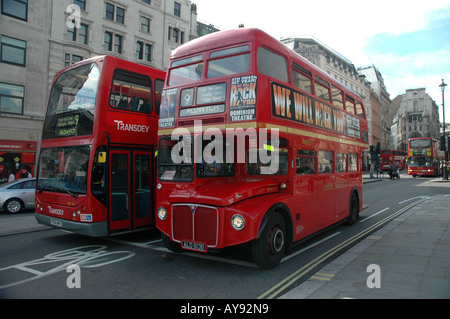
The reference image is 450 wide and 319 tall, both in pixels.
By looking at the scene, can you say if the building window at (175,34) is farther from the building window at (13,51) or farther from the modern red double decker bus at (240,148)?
the modern red double decker bus at (240,148)

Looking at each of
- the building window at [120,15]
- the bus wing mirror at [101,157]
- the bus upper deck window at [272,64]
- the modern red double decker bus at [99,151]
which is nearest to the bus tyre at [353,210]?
the bus upper deck window at [272,64]

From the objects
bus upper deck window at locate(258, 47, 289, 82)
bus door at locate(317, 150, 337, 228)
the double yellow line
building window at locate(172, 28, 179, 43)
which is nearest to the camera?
the double yellow line

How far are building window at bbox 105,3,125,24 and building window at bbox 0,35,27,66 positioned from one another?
8025 millimetres

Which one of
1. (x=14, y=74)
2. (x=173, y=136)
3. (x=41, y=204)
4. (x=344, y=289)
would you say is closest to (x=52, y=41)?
(x=14, y=74)

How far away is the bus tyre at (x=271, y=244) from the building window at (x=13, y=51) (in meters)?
24.1

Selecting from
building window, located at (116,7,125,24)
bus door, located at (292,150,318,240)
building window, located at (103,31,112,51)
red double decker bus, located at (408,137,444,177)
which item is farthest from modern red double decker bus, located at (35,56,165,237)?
red double decker bus, located at (408,137,444,177)

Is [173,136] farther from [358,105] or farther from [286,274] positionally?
[358,105]

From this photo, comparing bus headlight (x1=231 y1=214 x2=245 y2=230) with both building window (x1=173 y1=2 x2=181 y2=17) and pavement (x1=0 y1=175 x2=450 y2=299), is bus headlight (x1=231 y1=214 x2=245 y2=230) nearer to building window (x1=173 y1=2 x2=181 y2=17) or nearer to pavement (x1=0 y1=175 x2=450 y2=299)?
pavement (x1=0 y1=175 x2=450 y2=299)

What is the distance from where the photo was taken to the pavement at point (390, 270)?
4195 millimetres

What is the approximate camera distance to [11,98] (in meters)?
22.0

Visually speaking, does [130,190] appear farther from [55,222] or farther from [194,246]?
[194,246]

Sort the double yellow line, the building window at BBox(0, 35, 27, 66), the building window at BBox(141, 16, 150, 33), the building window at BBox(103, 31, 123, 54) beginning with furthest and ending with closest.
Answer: the building window at BBox(141, 16, 150, 33) < the building window at BBox(103, 31, 123, 54) < the building window at BBox(0, 35, 27, 66) < the double yellow line

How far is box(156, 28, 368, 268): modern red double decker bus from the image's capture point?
525cm

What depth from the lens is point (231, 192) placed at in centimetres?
528
